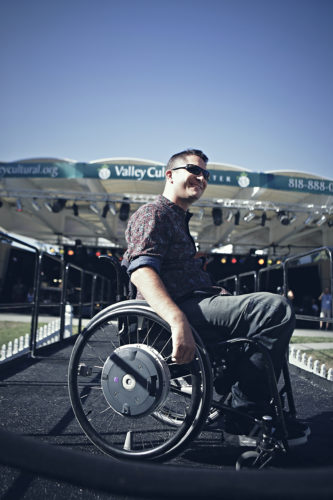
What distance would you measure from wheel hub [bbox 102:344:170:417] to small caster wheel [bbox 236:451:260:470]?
386 mm

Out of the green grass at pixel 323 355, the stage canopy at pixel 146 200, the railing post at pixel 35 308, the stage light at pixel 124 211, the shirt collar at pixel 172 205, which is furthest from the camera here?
the stage light at pixel 124 211

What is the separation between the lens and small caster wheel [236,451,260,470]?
1.41m

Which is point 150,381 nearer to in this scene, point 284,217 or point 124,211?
point 124,211

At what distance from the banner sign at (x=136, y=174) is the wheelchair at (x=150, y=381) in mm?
9026

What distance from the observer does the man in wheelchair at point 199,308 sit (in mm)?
1500

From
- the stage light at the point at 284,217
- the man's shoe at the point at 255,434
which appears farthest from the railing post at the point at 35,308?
the stage light at the point at 284,217

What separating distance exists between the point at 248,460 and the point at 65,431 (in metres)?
0.98

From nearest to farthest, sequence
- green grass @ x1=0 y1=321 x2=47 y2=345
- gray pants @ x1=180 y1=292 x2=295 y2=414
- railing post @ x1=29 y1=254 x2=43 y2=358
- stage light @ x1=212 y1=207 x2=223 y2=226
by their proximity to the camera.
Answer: gray pants @ x1=180 y1=292 x2=295 y2=414
railing post @ x1=29 y1=254 x2=43 y2=358
green grass @ x1=0 y1=321 x2=47 y2=345
stage light @ x1=212 y1=207 x2=223 y2=226

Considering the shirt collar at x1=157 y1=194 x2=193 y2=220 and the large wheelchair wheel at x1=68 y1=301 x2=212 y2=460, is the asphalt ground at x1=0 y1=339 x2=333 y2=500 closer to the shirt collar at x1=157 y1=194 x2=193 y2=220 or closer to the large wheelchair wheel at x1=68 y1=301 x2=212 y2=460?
the large wheelchair wheel at x1=68 y1=301 x2=212 y2=460

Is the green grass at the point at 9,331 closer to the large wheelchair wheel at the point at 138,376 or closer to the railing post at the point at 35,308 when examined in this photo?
the railing post at the point at 35,308

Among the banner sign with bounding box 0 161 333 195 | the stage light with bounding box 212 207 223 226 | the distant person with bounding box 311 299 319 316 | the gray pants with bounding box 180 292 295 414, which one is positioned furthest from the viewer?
the distant person with bounding box 311 299 319 316

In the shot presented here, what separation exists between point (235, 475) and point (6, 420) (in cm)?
199

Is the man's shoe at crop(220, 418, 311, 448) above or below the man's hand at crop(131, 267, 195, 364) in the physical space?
below

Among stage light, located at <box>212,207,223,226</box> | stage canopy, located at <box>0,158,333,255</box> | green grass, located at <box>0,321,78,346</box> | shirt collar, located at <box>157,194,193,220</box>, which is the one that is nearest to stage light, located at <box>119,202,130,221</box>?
stage canopy, located at <box>0,158,333,255</box>
